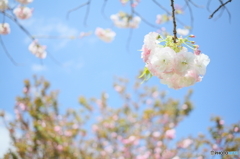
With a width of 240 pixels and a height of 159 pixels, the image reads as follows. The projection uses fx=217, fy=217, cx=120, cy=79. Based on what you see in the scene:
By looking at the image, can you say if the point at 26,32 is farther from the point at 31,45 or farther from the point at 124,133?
the point at 124,133

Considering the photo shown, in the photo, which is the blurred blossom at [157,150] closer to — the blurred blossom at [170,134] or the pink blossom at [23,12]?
the blurred blossom at [170,134]

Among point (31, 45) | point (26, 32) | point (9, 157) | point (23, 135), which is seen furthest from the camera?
point (23, 135)

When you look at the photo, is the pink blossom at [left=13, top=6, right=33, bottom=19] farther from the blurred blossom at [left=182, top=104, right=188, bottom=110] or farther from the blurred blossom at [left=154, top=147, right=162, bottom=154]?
the blurred blossom at [left=182, top=104, right=188, bottom=110]

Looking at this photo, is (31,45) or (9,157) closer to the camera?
(31,45)

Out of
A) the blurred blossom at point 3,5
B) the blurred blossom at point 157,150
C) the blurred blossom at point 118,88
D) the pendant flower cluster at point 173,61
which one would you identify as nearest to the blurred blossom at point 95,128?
the blurred blossom at point 118,88

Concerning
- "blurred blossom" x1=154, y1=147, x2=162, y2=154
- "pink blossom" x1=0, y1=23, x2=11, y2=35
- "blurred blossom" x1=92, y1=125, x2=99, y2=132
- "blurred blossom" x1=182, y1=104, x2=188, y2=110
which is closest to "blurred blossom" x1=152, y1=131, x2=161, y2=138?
"blurred blossom" x1=154, y1=147, x2=162, y2=154

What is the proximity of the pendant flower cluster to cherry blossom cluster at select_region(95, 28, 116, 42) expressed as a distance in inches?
105

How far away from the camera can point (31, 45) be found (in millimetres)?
3143

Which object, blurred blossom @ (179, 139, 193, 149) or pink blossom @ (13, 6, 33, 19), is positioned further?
blurred blossom @ (179, 139, 193, 149)

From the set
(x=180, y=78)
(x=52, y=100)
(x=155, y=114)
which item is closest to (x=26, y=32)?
(x=180, y=78)

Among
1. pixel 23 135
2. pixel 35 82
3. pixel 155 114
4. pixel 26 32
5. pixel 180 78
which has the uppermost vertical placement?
pixel 35 82

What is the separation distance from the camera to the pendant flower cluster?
780 mm

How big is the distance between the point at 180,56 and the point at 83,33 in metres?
2.70

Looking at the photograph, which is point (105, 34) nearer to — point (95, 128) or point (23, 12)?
point (23, 12)
